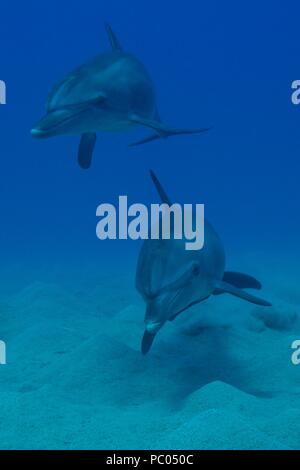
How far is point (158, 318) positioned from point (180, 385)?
A: 919mm

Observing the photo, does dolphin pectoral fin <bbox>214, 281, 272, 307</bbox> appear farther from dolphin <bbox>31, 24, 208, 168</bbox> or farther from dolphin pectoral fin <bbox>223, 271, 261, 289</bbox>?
dolphin <bbox>31, 24, 208, 168</bbox>

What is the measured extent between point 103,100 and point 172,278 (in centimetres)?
155

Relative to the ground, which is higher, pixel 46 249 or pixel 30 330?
pixel 46 249

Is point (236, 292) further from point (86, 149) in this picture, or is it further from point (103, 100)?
point (86, 149)

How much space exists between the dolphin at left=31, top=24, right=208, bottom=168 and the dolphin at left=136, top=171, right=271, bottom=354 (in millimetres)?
630

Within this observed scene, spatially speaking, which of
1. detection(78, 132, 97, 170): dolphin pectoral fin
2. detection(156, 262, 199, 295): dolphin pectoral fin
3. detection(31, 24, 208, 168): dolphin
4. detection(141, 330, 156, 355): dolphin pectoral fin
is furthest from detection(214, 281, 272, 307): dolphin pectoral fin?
detection(78, 132, 97, 170): dolphin pectoral fin

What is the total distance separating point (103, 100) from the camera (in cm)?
420

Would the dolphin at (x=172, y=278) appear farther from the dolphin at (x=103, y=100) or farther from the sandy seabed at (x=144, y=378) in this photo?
the dolphin at (x=103, y=100)

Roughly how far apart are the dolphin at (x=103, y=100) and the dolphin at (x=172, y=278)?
63 cm

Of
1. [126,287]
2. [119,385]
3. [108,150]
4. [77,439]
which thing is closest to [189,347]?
[119,385]

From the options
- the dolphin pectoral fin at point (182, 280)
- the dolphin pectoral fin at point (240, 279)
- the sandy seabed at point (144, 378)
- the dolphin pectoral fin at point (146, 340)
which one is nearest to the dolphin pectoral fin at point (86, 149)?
the sandy seabed at point (144, 378)

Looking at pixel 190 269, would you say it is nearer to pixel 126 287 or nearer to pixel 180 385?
pixel 180 385

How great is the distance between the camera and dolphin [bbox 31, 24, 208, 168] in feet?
12.5
